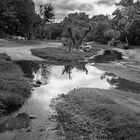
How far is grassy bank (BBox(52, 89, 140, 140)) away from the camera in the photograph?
821 centimetres

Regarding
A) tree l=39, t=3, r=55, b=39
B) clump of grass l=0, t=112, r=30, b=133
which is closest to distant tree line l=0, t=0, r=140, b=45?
tree l=39, t=3, r=55, b=39

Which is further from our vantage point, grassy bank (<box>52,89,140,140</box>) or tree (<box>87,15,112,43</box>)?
tree (<box>87,15,112,43</box>)

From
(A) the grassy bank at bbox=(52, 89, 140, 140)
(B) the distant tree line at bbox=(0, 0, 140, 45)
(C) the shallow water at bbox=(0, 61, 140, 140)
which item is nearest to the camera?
(A) the grassy bank at bbox=(52, 89, 140, 140)

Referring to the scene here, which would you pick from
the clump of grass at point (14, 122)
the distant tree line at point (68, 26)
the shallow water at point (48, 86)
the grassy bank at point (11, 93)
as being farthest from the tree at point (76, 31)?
the clump of grass at point (14, 122)

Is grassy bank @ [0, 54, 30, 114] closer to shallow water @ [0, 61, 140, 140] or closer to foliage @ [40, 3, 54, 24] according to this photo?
shallow water @ [0, 61, 140, 140]

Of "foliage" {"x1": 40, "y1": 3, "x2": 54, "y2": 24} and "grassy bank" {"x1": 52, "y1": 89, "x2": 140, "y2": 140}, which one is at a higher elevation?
"foliage" {"x1": 40, "y1": 3, "x2": 54, "y2": 24}

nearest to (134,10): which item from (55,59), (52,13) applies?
(55,59)

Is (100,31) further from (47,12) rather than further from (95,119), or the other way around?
(95,119)

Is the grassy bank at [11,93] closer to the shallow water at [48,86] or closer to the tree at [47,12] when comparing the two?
the shallow water at [48,86]

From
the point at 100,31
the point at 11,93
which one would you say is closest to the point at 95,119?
the point at 11,93

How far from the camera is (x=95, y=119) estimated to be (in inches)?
375

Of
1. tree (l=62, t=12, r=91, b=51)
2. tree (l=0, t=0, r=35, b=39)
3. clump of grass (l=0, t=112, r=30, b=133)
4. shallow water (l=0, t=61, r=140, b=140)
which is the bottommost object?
shallow water (l=0, t=61, r=140, b=140)

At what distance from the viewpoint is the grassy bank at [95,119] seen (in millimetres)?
8211

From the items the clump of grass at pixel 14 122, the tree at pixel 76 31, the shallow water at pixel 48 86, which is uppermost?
the tree at pixel 76 31
